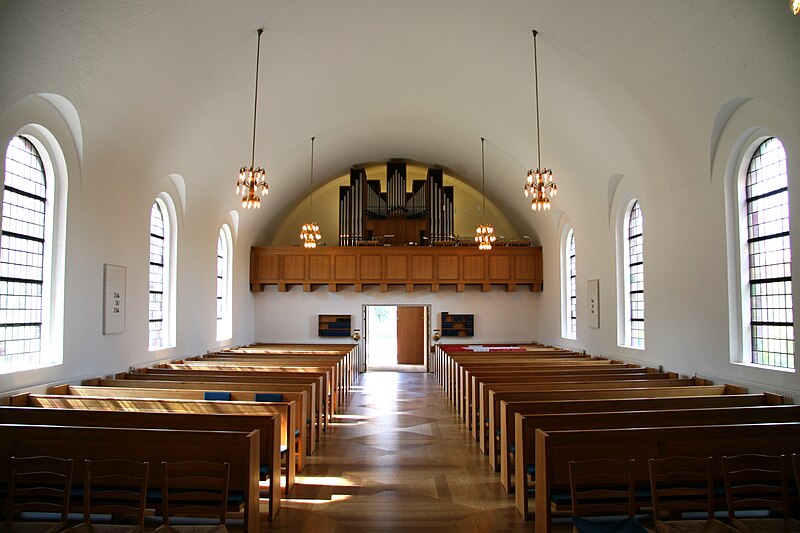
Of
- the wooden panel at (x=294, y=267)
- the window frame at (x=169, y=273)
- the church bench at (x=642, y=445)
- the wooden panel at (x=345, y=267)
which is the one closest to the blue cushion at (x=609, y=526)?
the church bench at (x=642, y=445)

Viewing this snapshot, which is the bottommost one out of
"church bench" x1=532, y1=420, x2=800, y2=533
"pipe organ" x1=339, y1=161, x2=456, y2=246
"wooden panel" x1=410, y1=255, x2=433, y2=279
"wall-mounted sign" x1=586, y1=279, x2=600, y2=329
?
"church bench" x1=532, y1=420, x2=800, y2=533

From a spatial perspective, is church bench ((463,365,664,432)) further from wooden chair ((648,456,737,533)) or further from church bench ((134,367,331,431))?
wooden chair ((648,456,737,533))

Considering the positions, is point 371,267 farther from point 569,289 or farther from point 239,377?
point 239,377

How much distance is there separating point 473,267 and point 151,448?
1278 cm

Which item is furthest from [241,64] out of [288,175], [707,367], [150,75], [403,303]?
[403,303]

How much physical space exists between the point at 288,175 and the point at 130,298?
6405 millimetres

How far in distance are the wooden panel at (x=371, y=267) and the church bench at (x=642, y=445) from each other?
39.4 ft

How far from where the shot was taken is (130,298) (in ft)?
30.9

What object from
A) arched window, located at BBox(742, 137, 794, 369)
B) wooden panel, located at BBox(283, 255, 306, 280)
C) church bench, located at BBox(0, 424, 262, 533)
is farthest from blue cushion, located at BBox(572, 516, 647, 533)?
wooden panel, located at BBox(283, 255, 306, 280)

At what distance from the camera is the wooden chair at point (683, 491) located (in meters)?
3.64

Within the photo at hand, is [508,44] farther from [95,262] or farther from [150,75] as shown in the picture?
[95,262]

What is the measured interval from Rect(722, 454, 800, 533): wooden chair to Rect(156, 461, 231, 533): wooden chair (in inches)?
128

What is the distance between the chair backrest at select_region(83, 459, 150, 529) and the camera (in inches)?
154

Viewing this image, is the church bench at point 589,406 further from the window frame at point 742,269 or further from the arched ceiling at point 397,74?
the arched ceiling at point 397,74
